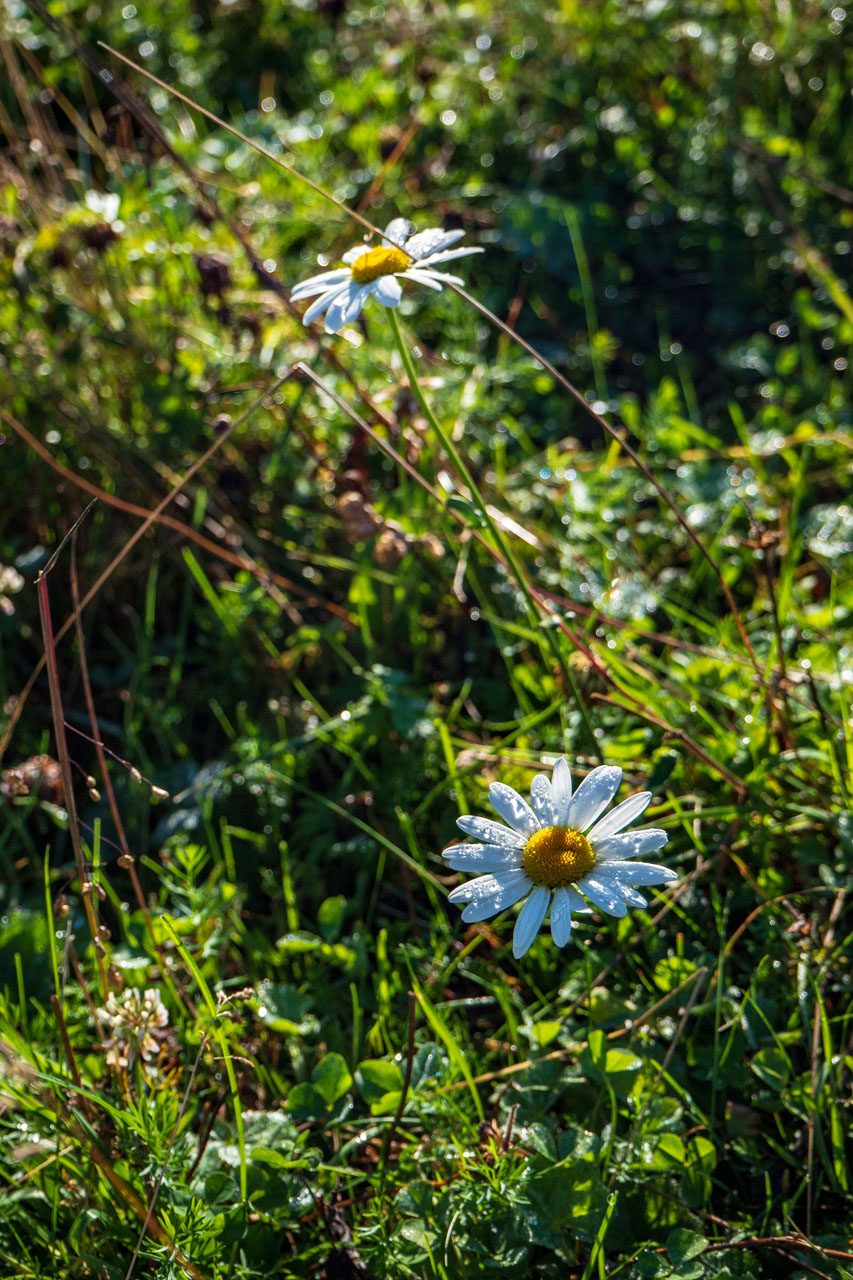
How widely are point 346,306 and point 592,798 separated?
77cm

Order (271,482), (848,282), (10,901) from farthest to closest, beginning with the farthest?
(848,282)
(271,482)
(10,901)

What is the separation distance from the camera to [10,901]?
1.92 m

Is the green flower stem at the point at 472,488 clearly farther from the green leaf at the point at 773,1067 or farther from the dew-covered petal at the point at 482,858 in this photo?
the green leaf at the point at 773,1067

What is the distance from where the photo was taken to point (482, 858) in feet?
4.05

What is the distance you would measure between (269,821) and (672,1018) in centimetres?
81

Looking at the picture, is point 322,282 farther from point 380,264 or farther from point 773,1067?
point 773,1067

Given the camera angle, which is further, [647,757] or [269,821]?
[269,821]

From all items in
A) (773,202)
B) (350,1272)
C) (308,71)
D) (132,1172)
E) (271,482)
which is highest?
(308,71)

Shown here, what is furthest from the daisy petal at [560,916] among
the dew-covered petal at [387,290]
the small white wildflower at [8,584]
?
the small white wildflower at [8,584]

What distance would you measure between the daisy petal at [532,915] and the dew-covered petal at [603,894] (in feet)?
0.15

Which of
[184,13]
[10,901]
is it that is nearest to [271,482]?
[10,901]

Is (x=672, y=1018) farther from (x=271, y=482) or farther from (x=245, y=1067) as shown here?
(x=271, y=482)

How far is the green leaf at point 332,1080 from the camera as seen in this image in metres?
1.46

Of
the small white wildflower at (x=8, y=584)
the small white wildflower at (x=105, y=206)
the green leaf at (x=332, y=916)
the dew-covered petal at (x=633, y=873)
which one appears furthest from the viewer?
the small white wildflower at (x=105, y=206)
